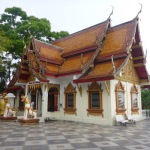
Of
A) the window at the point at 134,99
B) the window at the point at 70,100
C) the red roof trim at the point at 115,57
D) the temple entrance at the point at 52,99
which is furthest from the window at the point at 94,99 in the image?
the temple entrance at the point at 52,99

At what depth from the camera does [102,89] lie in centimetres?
1165

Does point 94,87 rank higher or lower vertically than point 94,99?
higher

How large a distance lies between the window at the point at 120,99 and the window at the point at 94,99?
3.30 ft

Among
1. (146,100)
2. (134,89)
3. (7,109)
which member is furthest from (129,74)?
(7,109)

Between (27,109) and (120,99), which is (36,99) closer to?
(27,109)

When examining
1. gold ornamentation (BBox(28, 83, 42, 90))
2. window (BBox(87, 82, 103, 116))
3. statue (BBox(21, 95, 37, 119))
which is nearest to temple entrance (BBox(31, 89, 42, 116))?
gold ornamentation (BBox(28, 83, 42, 90))

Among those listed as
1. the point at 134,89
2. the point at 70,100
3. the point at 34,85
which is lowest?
the point at 70,100

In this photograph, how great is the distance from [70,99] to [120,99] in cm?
349

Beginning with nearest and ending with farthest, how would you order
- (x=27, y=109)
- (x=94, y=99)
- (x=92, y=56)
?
(x=27, y=109), (x=94, y=99), (x=92, y=56)

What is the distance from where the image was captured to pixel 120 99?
39.3 ft

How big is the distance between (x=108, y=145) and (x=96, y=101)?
5.92 m

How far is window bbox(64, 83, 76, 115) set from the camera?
13.2 m

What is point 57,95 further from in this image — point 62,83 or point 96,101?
point 96,101

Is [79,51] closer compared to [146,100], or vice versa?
[79,51]
